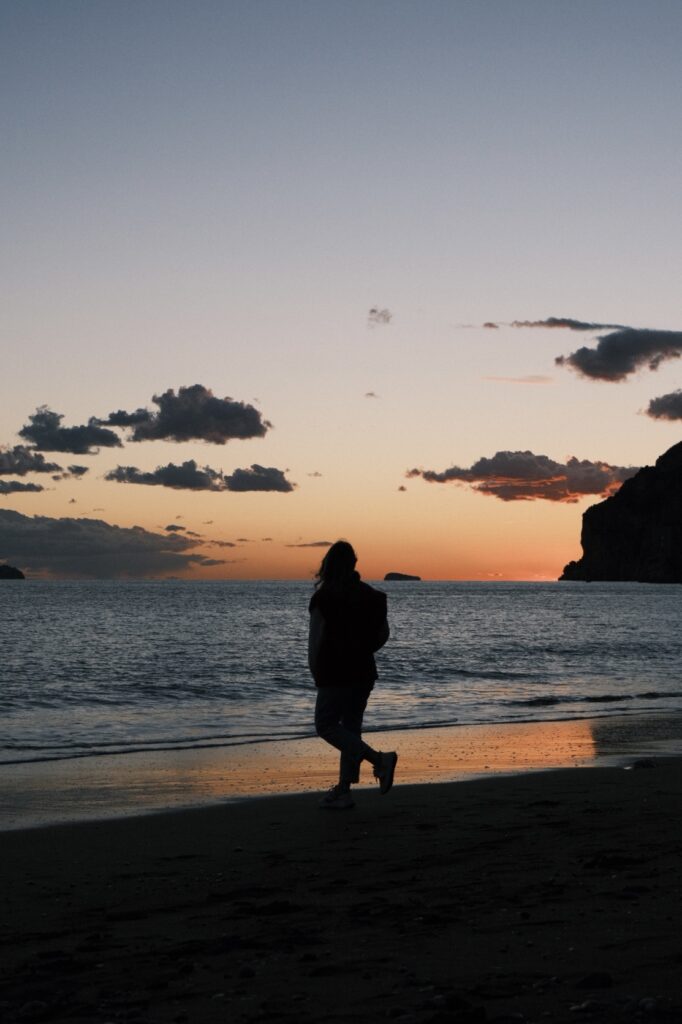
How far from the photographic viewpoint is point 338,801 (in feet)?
31.2

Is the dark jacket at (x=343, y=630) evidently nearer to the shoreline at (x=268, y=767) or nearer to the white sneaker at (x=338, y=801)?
the white sneaker at (x=338, y=801)

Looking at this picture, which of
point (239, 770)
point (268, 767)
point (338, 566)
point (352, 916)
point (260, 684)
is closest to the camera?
point (352, 916)

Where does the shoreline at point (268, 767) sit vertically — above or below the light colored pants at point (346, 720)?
below

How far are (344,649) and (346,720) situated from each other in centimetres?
72

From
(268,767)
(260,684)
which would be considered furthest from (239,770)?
(260,684)

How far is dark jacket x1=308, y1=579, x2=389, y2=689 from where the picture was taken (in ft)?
31.1

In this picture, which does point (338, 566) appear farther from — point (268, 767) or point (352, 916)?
point (268, 767)

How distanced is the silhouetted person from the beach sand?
1.82ft

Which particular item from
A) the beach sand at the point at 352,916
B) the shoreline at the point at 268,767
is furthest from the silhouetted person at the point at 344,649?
the shoreline at the point at 268,767

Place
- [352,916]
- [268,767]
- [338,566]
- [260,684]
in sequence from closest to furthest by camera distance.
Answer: [352,916], [338,566], [268,767], [260,684]

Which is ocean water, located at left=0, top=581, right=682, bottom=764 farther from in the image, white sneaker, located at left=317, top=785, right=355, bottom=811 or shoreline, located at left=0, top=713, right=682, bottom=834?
white sneaker, located at left=317, top=785, right=355, bottom=811

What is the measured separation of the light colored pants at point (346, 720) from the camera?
9594 mm

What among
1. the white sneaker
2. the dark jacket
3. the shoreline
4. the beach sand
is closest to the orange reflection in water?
the shoreline

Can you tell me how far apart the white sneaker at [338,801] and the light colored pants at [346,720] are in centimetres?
9
